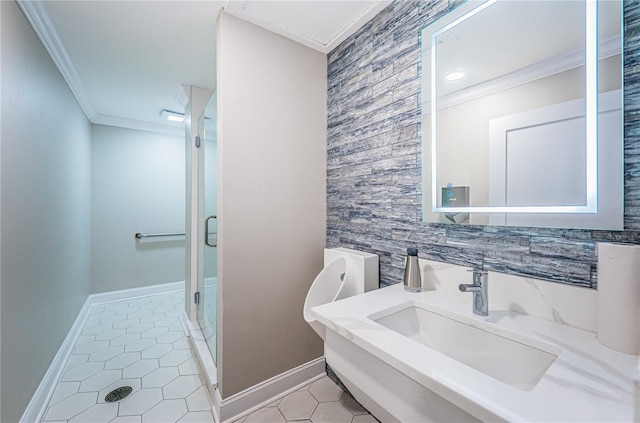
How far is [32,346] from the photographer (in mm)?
1502

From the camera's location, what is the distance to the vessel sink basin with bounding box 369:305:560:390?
0.75m

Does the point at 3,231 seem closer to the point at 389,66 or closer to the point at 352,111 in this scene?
the point at 352,111

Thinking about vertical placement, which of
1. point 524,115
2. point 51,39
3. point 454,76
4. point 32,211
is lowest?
point 32,211

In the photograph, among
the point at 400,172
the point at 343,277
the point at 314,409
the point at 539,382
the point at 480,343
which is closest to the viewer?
the point at 539,382

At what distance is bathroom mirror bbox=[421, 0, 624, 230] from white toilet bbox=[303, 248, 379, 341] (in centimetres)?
42

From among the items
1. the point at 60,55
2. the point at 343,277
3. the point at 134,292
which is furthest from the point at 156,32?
the point at 134,292

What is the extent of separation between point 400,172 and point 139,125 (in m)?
3.56

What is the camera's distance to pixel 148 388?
170 cm

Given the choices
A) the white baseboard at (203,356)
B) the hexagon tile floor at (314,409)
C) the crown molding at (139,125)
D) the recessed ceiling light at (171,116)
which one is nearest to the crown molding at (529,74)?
the hexagon tile floor at (314,409)

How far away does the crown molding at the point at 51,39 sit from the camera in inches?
54.7

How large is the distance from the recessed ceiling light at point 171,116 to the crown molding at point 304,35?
6.64 ft

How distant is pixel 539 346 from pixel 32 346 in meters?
2.45

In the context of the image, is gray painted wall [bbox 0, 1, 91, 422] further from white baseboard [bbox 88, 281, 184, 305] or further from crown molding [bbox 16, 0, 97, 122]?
white baseboard [bbox 88, 281, 184, 305]

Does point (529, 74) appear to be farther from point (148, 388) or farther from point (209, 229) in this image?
point (148, 388)
